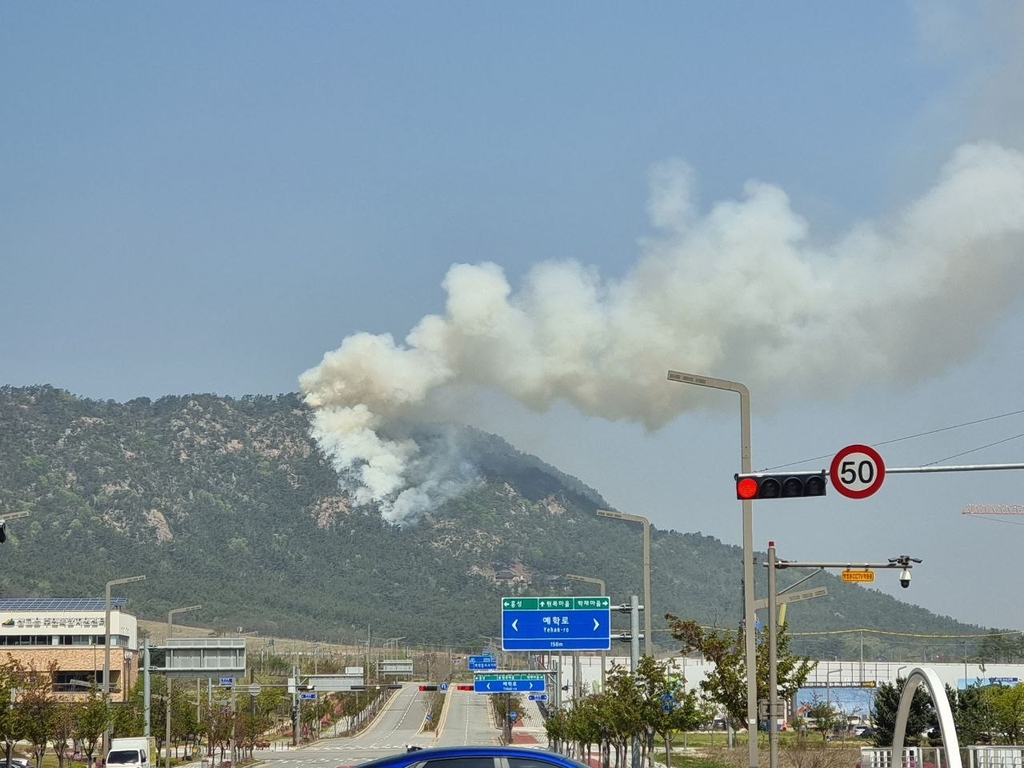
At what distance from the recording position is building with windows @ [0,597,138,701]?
134m

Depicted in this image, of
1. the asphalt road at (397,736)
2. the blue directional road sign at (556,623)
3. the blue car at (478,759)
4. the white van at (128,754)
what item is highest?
the blue directional road sign at (556,623)

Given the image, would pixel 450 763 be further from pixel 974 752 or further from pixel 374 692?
pixel 374 692

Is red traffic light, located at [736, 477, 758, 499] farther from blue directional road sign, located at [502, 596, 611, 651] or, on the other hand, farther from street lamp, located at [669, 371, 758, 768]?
blue directional road sign, located at [502, 596, 611, 651]

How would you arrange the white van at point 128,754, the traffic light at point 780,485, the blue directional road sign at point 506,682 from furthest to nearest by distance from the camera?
the blue directional road sign at point 506,682 < the white van at point 128,754 < the traffic light at point 780,485

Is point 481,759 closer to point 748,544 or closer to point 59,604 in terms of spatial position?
point 748,544

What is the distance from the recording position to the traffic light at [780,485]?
90.7ft

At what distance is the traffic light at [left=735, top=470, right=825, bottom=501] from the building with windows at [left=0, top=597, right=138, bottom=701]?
367 ft

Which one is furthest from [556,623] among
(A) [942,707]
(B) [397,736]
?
(B) [397,736]

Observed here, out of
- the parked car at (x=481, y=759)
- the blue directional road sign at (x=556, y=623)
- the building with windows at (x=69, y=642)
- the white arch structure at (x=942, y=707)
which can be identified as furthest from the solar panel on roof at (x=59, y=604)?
the parked car at (x=481, y=759)

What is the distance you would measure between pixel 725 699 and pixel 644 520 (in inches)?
256

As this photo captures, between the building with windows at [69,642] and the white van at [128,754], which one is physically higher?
the building with windows at [69,642]

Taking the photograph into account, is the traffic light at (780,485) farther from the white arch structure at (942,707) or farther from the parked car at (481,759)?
the parked car at (481,759)

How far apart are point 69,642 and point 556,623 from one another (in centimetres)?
8831

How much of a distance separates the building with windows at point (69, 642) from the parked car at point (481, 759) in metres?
118
